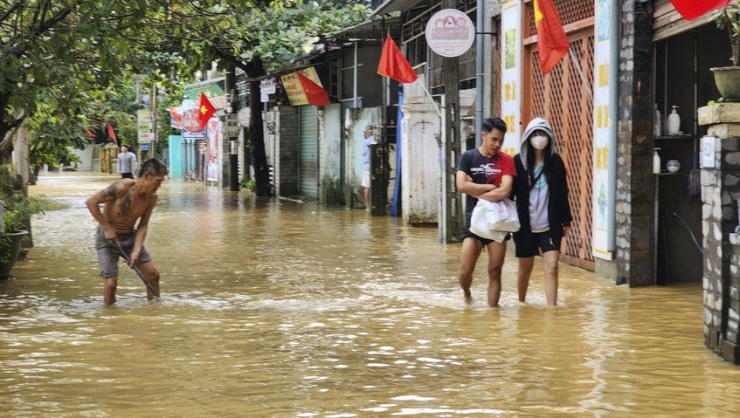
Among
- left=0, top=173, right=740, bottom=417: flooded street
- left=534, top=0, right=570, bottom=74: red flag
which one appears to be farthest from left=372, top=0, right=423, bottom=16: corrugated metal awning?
left=534, top=0, right=570, bottom=74: red flag

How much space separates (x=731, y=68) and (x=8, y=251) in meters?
8.56

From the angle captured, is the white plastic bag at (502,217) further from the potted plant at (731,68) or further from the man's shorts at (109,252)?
the man's shorts at (109,252)

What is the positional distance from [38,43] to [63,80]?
0.55 meters

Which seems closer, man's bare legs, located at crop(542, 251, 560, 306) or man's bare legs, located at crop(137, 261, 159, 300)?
man's bare legs, located at crop(542, 251, 560, 306)

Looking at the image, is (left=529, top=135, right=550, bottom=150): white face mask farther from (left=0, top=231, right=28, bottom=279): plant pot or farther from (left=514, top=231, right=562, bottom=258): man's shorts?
(left=0, top=231, right=28, bottom=279): plant pot

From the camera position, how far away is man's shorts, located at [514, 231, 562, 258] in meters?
10.4

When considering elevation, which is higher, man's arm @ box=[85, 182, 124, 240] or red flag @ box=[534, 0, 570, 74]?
red flag @ box=[534, 0, 570, 74]

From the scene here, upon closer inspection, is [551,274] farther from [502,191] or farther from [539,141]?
[539,141]

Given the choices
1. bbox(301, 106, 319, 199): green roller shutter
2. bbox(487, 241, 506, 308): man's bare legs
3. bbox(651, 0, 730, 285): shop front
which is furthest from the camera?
bbox(301, 106, 319, 199): green roller shutter

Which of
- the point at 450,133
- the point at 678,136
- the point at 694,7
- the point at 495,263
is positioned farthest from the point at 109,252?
the point at 450,133

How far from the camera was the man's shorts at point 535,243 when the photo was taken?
409 inches

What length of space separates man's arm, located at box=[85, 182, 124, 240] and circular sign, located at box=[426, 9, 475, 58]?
6.53m

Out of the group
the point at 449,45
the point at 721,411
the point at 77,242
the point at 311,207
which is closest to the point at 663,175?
the point at 449,45

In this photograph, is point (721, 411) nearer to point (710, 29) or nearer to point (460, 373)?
point (460, 373)
